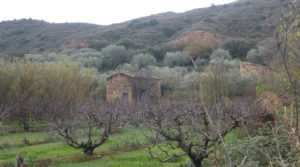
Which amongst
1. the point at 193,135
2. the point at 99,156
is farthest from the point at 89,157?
the point at 193,135

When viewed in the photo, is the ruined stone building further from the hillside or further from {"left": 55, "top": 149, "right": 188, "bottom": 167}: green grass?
the hillside

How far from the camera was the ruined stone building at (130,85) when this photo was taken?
30175 millimetres

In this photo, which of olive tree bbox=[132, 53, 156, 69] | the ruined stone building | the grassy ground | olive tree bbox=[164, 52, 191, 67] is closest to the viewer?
the grassy ground

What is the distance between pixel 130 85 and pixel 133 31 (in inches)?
1901

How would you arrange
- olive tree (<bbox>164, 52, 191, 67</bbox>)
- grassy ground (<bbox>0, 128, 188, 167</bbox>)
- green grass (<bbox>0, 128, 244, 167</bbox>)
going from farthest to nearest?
olive tree (<bbox>164, 52, 191, 67</bbox>) → grassy ground (<bbox>0, 128, 188, 167</bbox>) → green grass (<bbox>0, 128, 244, 167</bbox>)

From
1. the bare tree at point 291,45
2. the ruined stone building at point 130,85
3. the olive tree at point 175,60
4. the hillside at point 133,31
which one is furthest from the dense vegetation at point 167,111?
the hillside at point 133,31

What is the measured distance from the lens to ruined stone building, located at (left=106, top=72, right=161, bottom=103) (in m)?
30.2

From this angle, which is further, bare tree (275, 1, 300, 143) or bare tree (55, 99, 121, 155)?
bare tree (55, 99, 121, 155)

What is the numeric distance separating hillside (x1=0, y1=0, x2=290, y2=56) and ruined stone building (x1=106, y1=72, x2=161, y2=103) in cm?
2867

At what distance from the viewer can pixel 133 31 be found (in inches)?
3014

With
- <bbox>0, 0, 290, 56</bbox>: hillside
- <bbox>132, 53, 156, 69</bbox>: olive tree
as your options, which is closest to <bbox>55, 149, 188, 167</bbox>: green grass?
<bbox>132, 53, 156, 69</bbox>: olive tree

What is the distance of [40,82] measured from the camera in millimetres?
Result: 22234

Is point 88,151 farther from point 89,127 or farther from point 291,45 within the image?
point 291,45

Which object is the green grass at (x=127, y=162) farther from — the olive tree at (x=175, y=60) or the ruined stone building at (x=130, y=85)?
the olive tree at (x=175, y=60)
